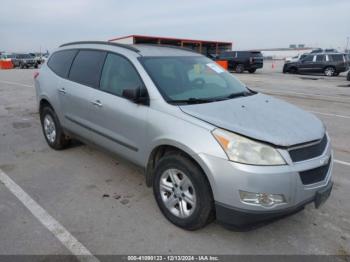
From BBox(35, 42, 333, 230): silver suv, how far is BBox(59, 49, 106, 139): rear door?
2cm

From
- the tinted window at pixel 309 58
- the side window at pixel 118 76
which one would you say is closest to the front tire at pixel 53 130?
the side window at pixel 118 76

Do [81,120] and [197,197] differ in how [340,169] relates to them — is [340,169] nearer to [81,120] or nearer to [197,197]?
[197,197]

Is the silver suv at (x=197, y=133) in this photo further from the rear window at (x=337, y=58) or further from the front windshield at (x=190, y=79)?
the rear window at (x=337, y=58)

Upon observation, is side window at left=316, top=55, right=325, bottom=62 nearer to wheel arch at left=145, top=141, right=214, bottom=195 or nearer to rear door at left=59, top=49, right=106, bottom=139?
rear door at left=59, top=49, right=106, bottom=139

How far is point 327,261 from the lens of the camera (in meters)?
2.61

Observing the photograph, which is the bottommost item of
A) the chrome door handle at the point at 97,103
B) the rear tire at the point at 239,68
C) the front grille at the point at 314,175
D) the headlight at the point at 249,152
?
the rear tire at the point at 239,68

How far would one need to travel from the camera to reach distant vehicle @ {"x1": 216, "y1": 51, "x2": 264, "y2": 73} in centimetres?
2528

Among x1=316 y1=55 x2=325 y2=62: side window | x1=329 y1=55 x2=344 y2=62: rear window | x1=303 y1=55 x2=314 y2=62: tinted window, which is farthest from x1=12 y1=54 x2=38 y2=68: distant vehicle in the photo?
x1=329 y1=55 x2=344 y2=62: rear window

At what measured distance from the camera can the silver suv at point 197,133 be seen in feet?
8.31

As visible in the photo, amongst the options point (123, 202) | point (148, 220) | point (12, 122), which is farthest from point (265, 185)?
point (12, 122)

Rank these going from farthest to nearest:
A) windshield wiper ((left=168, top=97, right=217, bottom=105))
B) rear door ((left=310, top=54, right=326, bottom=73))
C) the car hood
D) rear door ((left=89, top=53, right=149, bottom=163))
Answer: rear door ((left=310, top=54, right=326, bottom=73))
rear door ((left=89, top=53, right=149, bottom=163))
windshield wiper ((left=168, top=97, right=217, bottom=105))
the car hood

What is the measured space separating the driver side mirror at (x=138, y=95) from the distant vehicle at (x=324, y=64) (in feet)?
76.7

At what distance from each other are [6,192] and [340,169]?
4.58 m

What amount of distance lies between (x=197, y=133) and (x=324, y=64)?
2385cm
